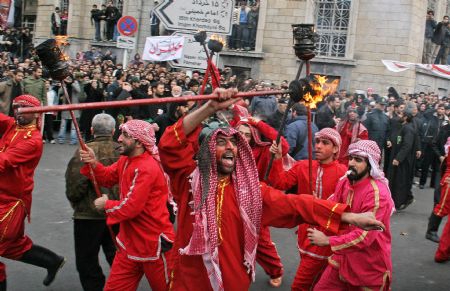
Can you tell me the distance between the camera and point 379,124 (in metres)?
12.9

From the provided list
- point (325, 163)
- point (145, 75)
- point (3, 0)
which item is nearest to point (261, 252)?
point (325, 163)

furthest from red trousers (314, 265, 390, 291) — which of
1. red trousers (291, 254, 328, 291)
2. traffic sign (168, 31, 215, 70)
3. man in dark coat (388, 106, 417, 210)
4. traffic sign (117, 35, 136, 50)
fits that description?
traffic sign (117, 35, 136, 50)

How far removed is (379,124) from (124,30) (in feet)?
23.7

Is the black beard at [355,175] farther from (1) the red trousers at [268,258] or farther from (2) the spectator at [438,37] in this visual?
(2) the spectator at [438,37]

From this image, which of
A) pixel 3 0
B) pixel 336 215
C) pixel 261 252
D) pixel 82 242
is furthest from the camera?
pixel 3 0

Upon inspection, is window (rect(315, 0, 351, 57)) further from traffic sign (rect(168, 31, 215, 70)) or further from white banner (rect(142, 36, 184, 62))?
traffic sign (rect(168, 31, 215, 70))

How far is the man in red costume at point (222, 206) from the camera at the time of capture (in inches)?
150

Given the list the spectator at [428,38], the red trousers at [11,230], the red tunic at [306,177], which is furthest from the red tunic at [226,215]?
the spectator at [428,38]

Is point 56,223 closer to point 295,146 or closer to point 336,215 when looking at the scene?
point 295,146

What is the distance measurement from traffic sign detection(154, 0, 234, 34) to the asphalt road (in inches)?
123

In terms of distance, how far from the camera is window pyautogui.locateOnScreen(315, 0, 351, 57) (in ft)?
73.3

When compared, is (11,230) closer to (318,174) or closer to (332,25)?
(318,174)

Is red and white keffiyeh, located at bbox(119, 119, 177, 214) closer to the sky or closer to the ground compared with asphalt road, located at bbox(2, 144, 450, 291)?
closer to the sky

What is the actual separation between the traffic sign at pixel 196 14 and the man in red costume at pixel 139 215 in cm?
399
